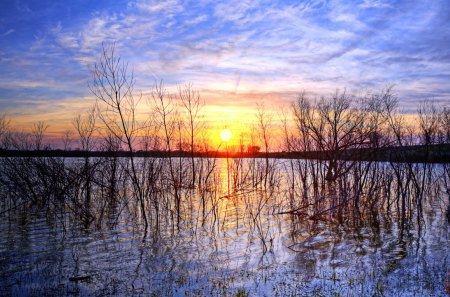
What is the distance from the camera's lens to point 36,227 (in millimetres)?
9984

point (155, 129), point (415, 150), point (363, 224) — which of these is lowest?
point (363, 224)

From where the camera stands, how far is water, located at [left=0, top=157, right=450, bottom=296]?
5586mm

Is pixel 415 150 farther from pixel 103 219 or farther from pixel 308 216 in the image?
pixel 103 219

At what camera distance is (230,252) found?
7734 millimetres

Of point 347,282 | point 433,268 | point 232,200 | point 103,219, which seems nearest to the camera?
point 347,282

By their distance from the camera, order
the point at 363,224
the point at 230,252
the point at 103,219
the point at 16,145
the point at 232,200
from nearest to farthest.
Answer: the point at 230,252 < the point at 363,224 < the point at 103,219 < the point at 16,145 < the point at 232,200

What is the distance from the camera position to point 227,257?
7.36 meters

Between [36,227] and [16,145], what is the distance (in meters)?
6.55

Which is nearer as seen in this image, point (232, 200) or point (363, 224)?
point (363, 224)

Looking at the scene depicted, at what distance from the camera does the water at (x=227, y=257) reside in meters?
5.59

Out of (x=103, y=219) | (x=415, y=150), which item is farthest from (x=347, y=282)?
(x=415, y=150)

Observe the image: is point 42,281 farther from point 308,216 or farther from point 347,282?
point 308,216

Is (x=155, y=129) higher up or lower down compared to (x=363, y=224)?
higher up

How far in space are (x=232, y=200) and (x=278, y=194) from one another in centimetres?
287
